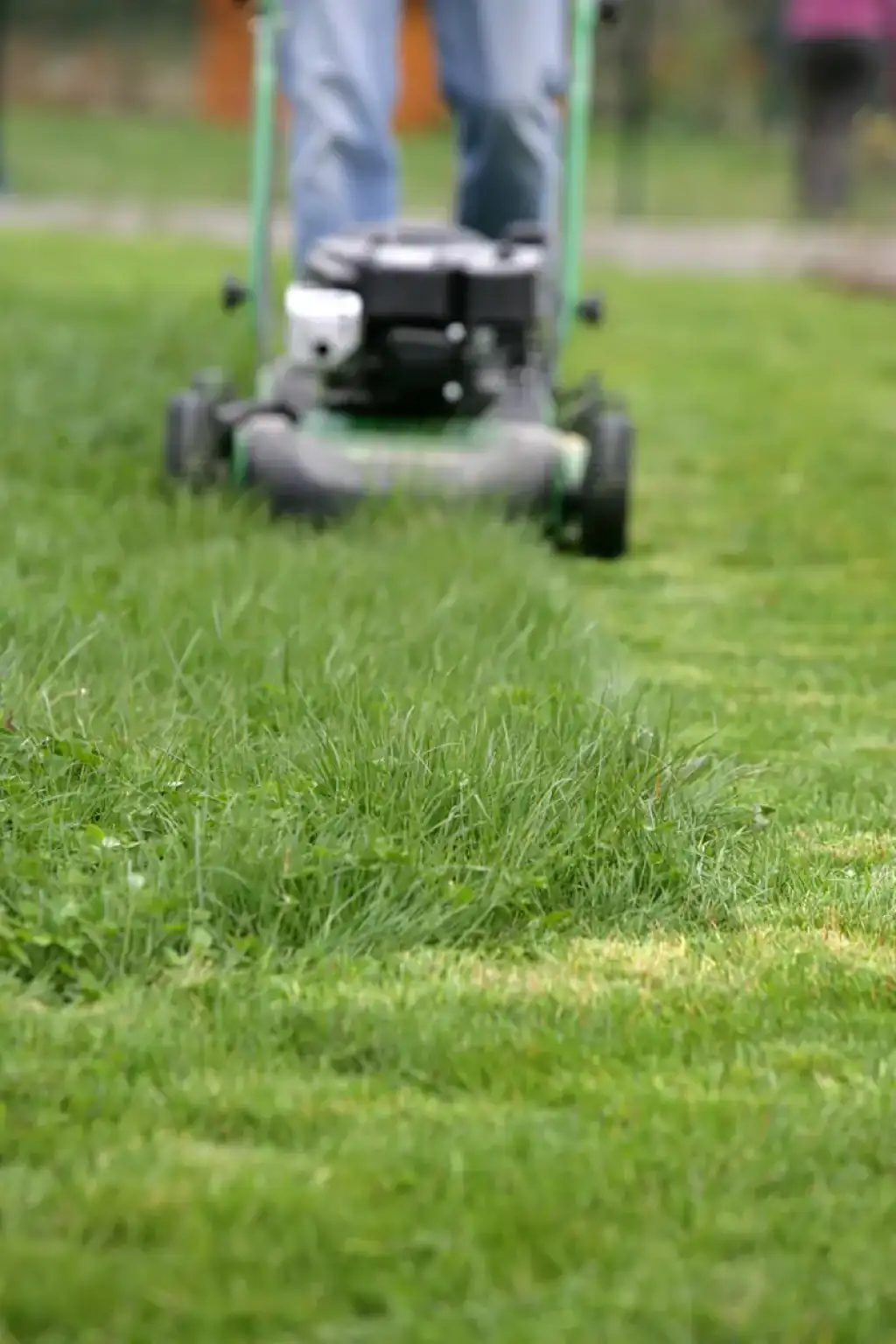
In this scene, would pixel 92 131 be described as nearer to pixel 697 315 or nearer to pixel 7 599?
pixel 697 315

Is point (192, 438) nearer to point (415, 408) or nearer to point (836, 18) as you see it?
point (415, 408)

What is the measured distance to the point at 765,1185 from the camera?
5.63ft

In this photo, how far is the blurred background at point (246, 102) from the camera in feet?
57.6

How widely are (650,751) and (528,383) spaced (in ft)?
6.63

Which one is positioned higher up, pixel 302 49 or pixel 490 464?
pixel 302 49

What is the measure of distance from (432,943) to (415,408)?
2235mm

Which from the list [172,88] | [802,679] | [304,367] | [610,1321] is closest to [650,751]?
[802,679]

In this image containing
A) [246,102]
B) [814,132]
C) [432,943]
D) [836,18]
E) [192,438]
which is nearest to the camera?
[432,943]

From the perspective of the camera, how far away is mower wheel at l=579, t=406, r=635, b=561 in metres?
4.08

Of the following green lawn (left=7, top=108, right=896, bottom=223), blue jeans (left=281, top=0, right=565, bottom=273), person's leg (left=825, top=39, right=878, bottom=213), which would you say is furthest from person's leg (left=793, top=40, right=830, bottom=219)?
blue jeans (left=281, top=0, right=565, bottom=273)

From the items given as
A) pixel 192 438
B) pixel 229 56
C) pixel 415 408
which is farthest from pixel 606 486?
pixel 229 56

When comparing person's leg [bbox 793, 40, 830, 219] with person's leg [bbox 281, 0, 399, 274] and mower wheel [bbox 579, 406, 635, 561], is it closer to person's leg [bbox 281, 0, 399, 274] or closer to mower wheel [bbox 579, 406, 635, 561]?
person's leg [bbox 281, 0, 399, 274]

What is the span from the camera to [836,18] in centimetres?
1546

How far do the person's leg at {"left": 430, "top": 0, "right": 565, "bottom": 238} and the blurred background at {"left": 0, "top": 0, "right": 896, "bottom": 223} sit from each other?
39.2 ft
